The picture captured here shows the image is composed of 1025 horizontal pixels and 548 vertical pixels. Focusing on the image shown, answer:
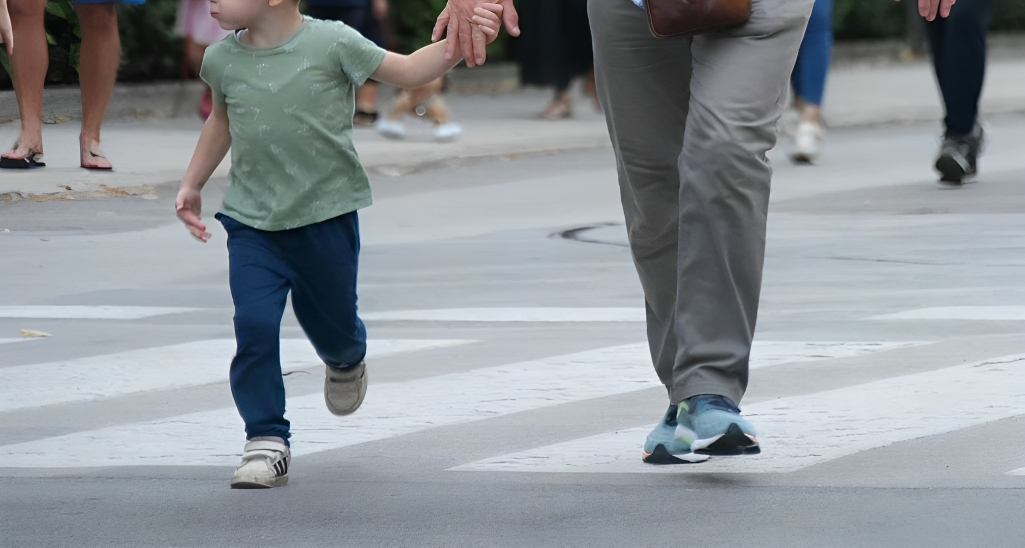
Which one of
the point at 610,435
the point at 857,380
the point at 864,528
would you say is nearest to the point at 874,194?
the point at 857,380

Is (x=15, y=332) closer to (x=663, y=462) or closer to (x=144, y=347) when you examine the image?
(x=144, y=347)

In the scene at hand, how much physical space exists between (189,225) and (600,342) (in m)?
1.82

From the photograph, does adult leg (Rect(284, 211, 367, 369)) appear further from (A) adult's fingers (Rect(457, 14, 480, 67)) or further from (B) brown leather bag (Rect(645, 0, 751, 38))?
(B) brown leather bag (Rect(645, 0, 751, 38))

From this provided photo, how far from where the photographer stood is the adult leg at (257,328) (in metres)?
3.96

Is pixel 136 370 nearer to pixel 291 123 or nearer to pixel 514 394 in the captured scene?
pixel 514 394

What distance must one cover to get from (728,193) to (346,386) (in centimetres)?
107

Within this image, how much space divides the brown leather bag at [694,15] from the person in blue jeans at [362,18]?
27.6 feet

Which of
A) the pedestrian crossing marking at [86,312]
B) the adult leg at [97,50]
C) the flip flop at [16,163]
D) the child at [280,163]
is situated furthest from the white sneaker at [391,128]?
the child at [280,163]

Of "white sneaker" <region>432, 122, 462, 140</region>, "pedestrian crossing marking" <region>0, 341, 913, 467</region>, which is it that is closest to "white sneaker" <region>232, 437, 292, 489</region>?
"pedestrian crossing marking" <region>0, 341, 913, 467</region>

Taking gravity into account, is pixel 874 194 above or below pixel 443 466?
below

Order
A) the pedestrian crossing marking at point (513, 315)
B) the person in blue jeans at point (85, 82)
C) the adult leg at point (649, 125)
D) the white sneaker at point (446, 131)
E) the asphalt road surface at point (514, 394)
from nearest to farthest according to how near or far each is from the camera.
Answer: the asphalt road surface at point (514, 394), the adult leg at point (649, 125), the pedestrian crossing marking at point (513, 315), the person in blue jeans at point (85, 82), the white sneaker at point (446, 131)

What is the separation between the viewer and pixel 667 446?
3959 millimetres

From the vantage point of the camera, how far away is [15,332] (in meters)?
5.94

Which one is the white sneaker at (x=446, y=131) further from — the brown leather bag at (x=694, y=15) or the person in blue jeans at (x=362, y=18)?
the brown leather bag at (x=694, y=15)
